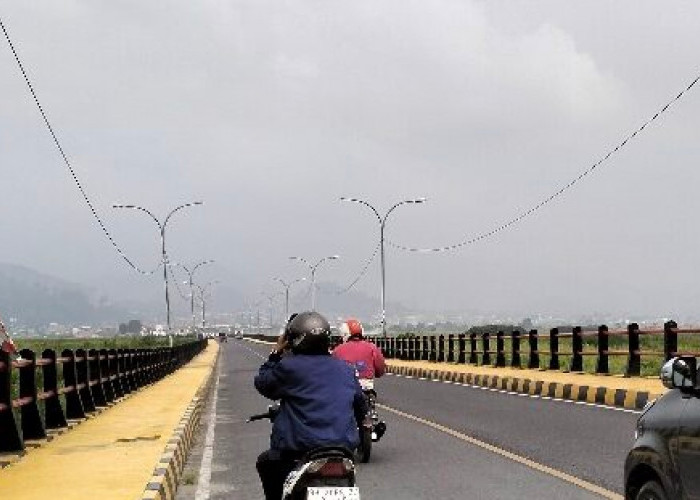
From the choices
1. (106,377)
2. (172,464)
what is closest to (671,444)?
(172,464)

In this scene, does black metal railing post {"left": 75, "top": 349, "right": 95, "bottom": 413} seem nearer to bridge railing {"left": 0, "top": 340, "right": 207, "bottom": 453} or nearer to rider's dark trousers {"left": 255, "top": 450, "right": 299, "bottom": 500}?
bridge railing {"left": 0, "top": 340, "right": 207, "bottom": 453}

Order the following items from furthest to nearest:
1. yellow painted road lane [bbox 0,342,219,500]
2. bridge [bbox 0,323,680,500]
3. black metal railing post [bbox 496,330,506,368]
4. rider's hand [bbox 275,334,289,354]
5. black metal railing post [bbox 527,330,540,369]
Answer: black metal railing post [bbox 496,330,506,368] → black metal railing post [bbox 527,330,540,369] → bridge [bbox 0,323,680,500] → yellow painted road lane [bbox 0,342,219,500] → rider's hand [bbox 275,334,289,354]

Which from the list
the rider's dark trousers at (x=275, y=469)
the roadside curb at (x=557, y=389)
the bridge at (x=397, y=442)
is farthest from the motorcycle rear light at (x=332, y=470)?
the roadside curb at (x=557, y=389)

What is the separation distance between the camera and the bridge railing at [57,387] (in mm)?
13062

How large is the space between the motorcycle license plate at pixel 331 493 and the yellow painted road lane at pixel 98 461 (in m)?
3.55

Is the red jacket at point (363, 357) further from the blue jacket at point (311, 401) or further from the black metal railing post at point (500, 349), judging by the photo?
the black metal railing post at point (500, 349)

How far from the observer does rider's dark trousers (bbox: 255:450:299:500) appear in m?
6.46

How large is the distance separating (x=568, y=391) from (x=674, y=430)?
17.6m

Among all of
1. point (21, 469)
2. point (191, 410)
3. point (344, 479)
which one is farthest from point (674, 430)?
point (191, 410)

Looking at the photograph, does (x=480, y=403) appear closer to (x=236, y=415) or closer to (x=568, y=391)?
(x=568, y=391)

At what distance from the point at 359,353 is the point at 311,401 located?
677 centimetres

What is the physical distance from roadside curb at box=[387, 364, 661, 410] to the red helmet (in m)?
6.20

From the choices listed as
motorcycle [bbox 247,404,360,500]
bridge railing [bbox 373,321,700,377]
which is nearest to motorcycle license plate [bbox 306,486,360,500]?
motorcycle [bbox 247,404,360,500]

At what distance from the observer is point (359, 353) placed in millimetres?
13266
